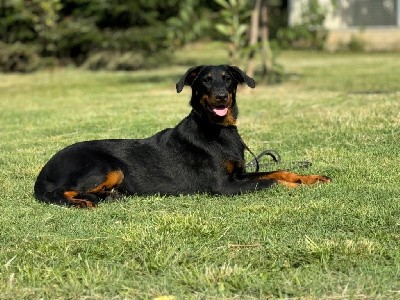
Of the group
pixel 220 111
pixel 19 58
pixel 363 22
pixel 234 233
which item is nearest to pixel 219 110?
pixel 220 111

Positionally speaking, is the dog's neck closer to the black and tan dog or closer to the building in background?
the black and tan dog

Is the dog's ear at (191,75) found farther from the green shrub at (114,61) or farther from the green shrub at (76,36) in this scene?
the green shrub at (114,61)

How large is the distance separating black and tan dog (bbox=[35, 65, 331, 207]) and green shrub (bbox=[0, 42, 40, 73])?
18188 mm

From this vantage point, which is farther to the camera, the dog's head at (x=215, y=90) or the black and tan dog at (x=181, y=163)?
the dog's head at (x=215, y=90)

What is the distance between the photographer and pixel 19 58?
24.6m

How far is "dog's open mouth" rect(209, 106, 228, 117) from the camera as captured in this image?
640 centimetres

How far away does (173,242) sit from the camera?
15.8ft

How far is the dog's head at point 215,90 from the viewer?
6.37 metres

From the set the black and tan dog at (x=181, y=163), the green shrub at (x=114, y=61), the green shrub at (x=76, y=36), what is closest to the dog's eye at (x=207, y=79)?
the black and tan dog at (x=181, y=163)

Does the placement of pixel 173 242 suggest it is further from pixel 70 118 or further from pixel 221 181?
pixel 70 118

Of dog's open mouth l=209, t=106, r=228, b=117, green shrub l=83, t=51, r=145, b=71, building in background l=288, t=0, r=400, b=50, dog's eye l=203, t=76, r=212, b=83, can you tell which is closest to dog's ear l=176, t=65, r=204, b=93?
dog's eye l=203, t=76, r=212, b=83

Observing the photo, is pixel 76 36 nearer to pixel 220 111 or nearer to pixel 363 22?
pixel 363 22

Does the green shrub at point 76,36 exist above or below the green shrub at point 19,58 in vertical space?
above

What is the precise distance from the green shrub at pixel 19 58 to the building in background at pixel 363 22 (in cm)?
1178
